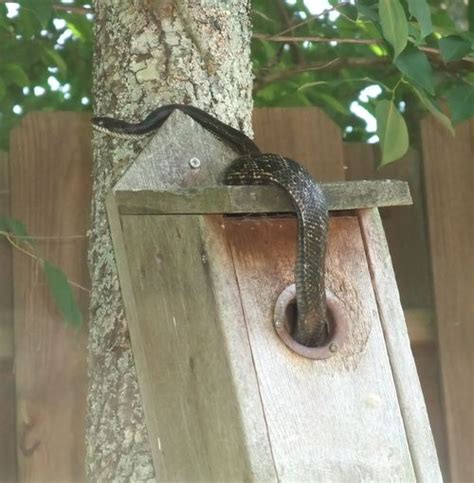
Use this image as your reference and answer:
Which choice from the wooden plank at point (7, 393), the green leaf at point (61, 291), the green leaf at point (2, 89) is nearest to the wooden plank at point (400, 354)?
the green leaf at point (61, 291)

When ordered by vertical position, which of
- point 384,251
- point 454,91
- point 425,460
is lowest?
point 425,460

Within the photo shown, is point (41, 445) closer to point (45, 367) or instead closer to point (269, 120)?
point (45, 367)

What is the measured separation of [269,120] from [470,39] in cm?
75

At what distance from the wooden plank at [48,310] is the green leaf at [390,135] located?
0.77 meters

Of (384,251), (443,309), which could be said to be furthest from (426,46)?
(384,251)

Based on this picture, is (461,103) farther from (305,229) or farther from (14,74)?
(14,74)

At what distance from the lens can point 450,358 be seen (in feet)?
8.63

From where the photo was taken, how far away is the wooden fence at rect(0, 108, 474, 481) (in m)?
2.39

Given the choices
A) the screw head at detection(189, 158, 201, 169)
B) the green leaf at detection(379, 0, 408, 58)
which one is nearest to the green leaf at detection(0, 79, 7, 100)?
the screw head at detection(189, 158, 201, 169)

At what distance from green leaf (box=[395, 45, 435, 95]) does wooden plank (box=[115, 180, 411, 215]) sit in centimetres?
32

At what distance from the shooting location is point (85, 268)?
8.09 ft

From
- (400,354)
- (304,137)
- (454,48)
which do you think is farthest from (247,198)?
(304,137)

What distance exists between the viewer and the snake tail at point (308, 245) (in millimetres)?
1535

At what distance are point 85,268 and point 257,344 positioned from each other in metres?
1.00
